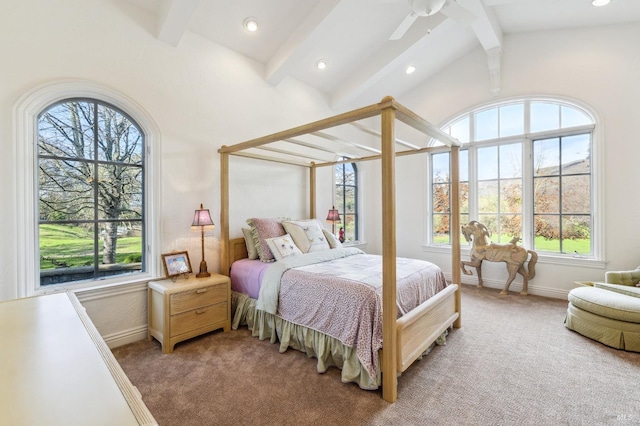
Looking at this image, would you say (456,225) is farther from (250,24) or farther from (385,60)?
(250,24)

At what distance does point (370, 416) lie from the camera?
1.71 m

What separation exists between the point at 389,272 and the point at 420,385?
0.86 m

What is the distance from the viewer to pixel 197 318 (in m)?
2.63

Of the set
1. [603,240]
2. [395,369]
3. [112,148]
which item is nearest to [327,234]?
[395,369]

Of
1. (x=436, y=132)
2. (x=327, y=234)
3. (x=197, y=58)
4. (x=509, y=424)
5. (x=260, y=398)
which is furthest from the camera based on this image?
(x=327, y=234)

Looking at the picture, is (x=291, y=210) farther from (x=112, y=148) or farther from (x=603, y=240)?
(x=603, y=240)

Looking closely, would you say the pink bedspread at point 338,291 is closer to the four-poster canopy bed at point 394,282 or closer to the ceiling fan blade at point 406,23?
the four-poster canopy bed at point 394,282

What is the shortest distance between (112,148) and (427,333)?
3.23 meters

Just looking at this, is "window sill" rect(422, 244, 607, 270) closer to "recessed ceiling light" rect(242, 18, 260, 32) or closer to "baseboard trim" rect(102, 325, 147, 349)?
"recessed ceiling light" rect(242, 18, 260, 32)

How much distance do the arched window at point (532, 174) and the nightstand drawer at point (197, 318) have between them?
3777 millimetres

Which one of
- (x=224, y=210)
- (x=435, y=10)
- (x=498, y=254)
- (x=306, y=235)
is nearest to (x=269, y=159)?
(x=224, y=210)

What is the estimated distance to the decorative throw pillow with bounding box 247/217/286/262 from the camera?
10.2 feet

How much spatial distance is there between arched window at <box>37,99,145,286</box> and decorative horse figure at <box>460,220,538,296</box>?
168 inches

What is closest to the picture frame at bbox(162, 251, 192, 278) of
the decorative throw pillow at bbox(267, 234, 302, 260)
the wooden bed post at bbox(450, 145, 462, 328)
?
the decorative throw pillow at bbox(267, 234, 302, 260)
